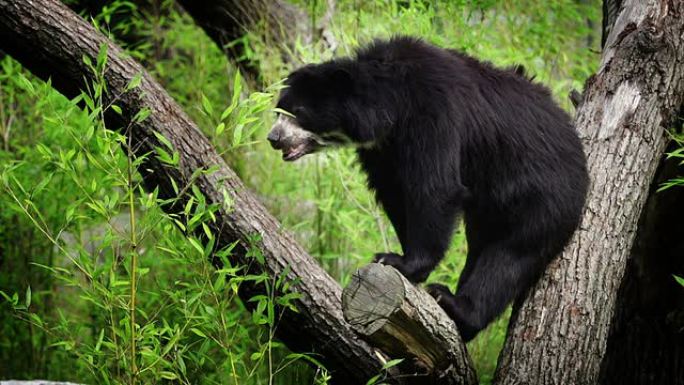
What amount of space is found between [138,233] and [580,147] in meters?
1.73

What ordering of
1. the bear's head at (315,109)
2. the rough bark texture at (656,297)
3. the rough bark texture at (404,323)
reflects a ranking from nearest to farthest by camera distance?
the rough bark texture at (404,323) < the bear's head at (315,109) < the rough bark texture at (656,297)

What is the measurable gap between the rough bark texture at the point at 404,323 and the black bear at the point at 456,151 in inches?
12.9

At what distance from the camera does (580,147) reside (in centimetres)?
328

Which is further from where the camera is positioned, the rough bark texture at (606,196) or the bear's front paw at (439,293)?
the bear's front paw at (439,293)

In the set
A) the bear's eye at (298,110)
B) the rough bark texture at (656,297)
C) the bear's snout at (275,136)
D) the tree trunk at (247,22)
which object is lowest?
the rough bark texture at (656,297)

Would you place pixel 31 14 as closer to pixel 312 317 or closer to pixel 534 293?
pixel 312 317

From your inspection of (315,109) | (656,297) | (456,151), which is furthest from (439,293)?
(656,297)

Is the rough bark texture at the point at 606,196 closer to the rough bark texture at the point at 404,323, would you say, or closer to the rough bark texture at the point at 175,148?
the rough bark texture at the point at 404,323

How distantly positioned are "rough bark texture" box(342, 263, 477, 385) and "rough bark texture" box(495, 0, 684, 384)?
11.8 inches

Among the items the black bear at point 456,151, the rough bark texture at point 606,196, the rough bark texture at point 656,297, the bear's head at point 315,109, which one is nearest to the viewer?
the rough bark texture at point 606,196

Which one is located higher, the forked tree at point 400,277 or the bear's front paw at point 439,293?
the forked tree at point 400,277

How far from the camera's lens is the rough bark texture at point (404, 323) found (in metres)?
2.49

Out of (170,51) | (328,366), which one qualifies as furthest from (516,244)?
(170,51)

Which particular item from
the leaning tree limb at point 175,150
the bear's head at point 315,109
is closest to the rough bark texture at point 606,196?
the leaning tree limb at point 175,150
